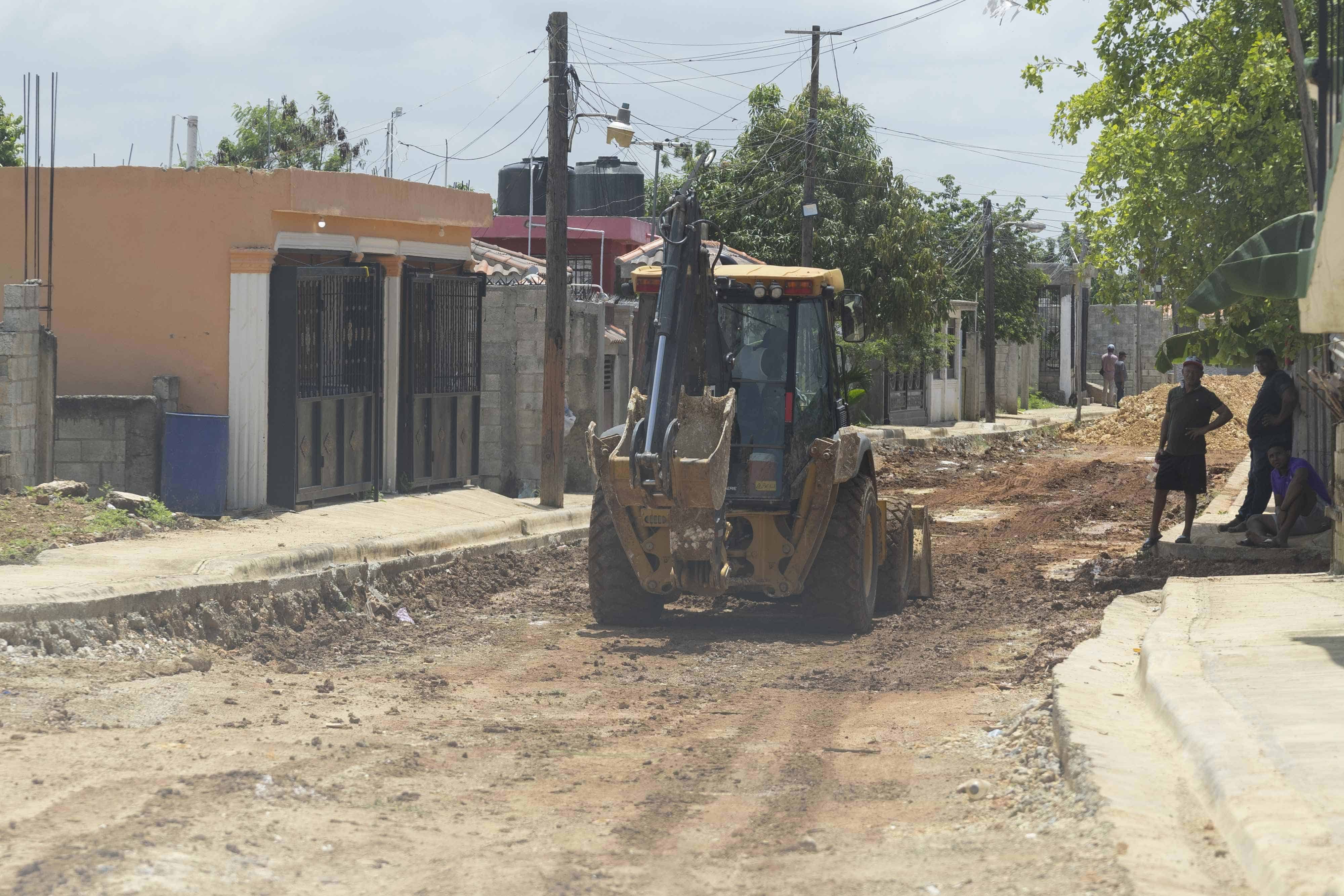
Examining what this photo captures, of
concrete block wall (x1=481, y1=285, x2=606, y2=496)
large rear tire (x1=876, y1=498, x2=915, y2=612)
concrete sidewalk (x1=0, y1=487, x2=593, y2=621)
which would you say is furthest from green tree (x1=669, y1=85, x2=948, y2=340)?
large rear tire (x1=876, y1=498, x2=915, y2=612)

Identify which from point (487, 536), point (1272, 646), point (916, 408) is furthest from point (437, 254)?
point (916, 408)

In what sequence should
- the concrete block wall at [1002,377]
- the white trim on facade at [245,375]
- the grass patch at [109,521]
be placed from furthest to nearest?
the concrete block wall at [1002,377] → the white trim on facade at [245,375] → the grass patch at [109,521]

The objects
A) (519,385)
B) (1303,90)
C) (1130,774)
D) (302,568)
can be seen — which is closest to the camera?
(1130,774)

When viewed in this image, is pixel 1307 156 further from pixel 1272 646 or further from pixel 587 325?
pixel 587 325

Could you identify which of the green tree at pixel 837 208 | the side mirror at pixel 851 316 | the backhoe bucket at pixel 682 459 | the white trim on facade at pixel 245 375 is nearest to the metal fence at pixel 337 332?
the white trim on facade at pixel 245 375

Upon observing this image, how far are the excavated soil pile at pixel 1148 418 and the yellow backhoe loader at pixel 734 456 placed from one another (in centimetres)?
2588

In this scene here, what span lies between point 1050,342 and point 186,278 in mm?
47882

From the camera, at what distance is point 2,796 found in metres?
5.52

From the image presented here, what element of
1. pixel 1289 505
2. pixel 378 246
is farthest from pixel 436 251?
pixel 1289 505

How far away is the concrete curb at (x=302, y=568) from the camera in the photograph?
29.9ft

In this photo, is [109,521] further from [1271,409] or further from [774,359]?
[1271,409]

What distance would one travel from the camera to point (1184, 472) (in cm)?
1385

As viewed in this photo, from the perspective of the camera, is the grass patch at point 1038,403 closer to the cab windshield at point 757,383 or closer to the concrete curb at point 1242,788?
the cab windshield at point 757,383

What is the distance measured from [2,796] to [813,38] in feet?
96.0
